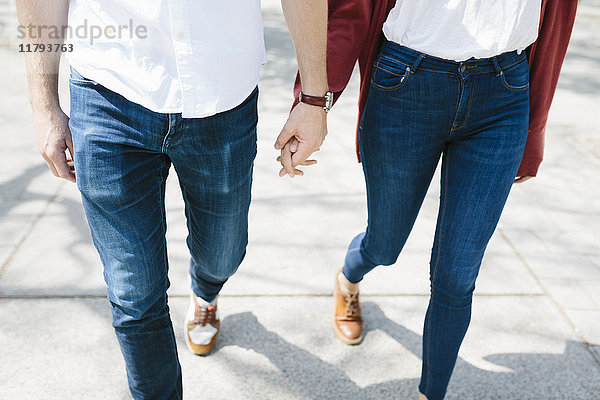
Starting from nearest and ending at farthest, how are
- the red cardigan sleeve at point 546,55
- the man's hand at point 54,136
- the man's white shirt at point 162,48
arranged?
the man's white shirt at point 162,48
the man's hand at point 54,136
the red cardigan sleeve at point 546,55

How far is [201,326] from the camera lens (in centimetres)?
236

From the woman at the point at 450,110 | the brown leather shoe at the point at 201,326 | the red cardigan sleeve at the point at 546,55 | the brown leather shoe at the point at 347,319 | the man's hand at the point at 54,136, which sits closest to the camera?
the man's hand at the point at 54,136

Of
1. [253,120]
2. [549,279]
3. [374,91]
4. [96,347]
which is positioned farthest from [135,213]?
[549,279]

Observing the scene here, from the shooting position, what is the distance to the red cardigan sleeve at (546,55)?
1.77 meters

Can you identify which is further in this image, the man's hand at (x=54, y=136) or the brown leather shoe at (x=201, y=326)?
the brown leather shoe at (x=201, y=326)

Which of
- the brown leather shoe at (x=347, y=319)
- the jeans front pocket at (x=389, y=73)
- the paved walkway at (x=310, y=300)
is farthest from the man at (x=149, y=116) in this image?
the brown leather shoe at (x=347, y=319)

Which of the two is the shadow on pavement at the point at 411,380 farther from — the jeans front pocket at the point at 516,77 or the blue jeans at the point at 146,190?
the jeans front pocket at the point at 516,77

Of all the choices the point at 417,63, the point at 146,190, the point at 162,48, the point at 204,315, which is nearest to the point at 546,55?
the point at 417,63

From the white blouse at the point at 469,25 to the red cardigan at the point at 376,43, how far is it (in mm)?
124

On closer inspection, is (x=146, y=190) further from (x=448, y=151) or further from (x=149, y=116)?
(x=448, y=151)

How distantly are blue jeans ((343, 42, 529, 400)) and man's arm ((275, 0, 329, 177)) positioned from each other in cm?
21

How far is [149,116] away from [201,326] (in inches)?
45.6

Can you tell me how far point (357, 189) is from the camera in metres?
3.69

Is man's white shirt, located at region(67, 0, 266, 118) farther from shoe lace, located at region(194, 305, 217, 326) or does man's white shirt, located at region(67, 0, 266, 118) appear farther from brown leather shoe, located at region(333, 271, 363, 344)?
brown leather shoe, located at region(333, 271, 363, 344)
